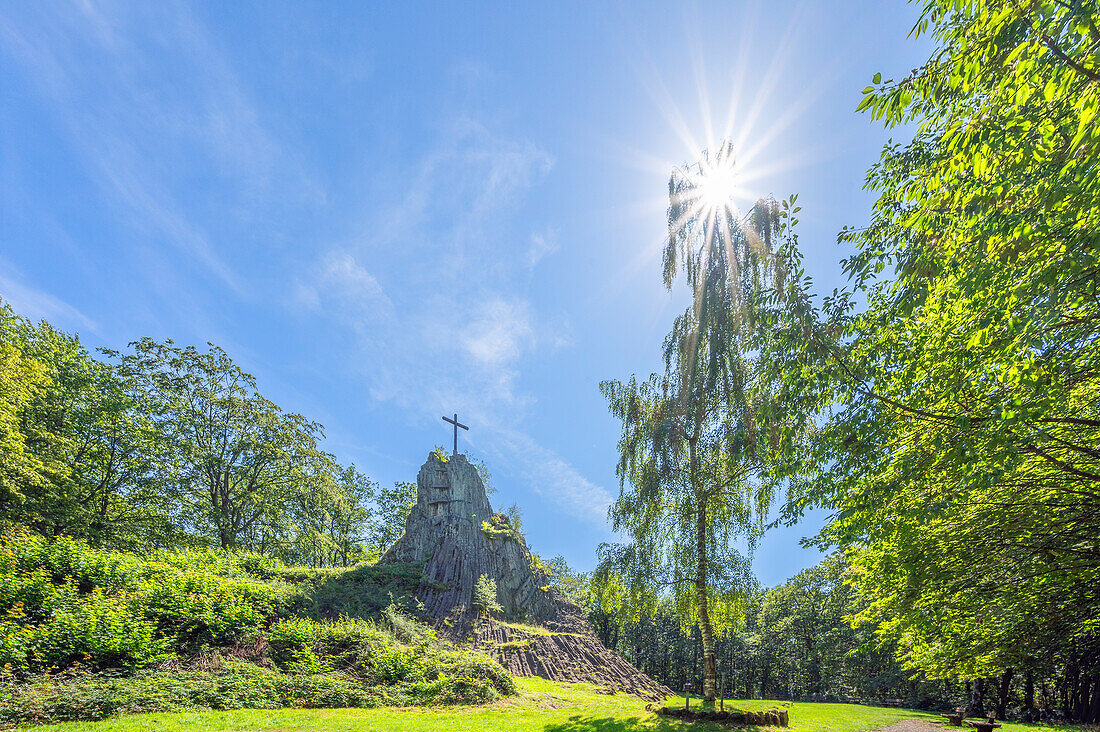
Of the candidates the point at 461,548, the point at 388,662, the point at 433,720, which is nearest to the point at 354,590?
the point at 461,548

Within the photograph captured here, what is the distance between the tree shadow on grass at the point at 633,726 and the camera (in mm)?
9539

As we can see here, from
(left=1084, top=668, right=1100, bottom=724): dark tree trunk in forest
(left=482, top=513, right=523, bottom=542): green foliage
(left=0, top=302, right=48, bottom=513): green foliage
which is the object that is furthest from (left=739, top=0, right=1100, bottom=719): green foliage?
(left=0, top=302, right=48, bottom=513): green foliage

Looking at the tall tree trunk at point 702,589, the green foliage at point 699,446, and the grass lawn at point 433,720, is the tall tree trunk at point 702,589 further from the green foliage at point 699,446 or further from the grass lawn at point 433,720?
the grass lawn at point 433,720

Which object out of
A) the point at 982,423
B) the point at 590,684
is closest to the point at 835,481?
the point at 982,423

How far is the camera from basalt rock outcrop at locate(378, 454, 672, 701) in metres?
19.1

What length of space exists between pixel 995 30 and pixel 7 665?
19.1 m

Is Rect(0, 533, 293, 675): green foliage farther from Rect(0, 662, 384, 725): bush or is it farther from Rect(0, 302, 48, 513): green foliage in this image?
Rect(0, 302, 48, 513): green foliage

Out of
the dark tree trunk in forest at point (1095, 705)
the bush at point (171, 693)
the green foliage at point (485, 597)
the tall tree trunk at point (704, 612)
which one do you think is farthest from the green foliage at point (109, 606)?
the dark tree trunk in forest at point (1095, 705)

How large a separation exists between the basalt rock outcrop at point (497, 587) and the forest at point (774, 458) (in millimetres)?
2301

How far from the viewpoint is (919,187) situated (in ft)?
17.8

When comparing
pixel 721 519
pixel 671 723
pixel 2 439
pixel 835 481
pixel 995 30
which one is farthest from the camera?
pixel 2 439

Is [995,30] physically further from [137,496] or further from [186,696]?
[137,496]

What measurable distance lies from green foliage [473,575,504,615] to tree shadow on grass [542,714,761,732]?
38.4 feet

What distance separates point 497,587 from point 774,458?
2151 cm
